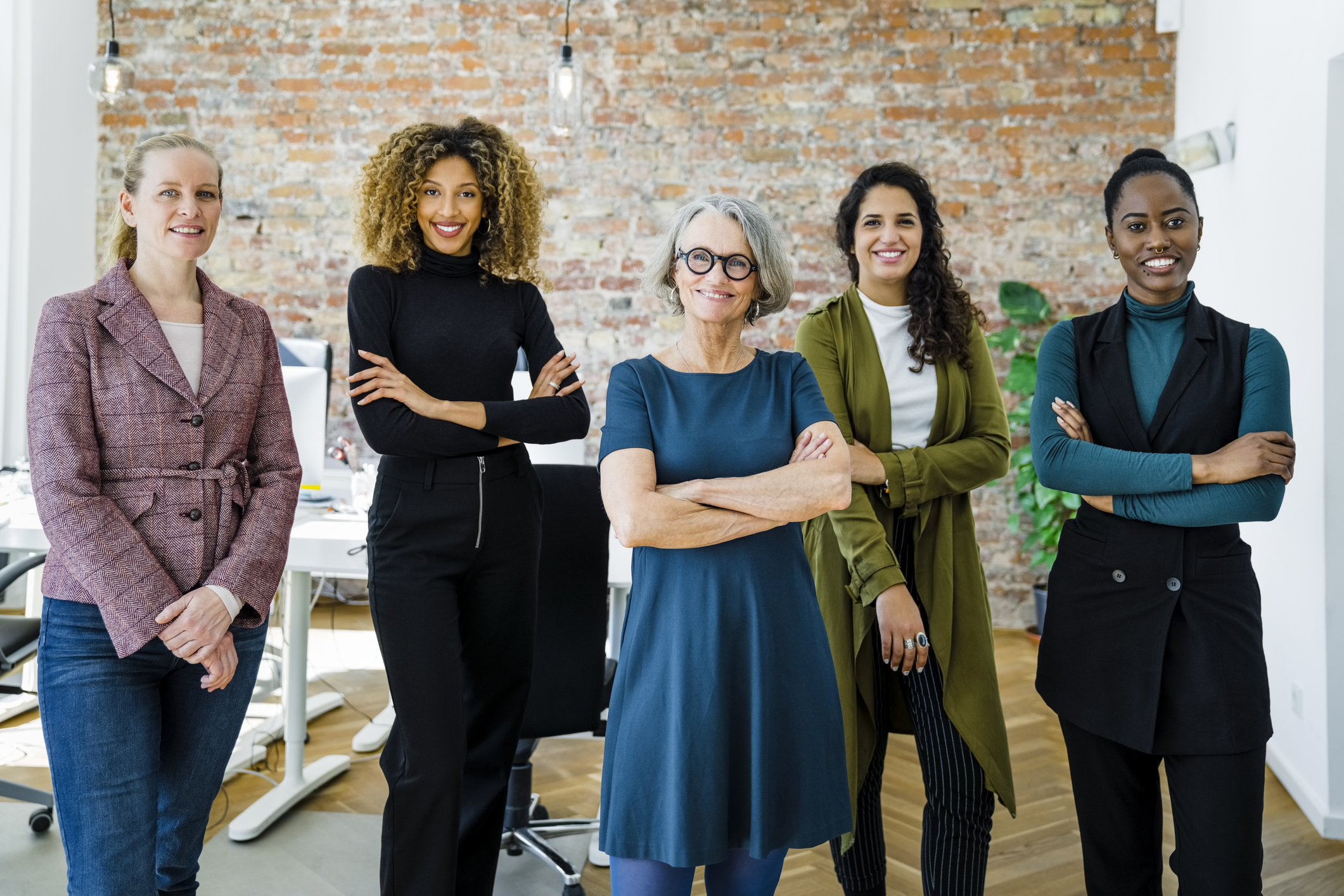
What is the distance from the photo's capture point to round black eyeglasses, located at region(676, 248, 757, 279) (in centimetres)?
164

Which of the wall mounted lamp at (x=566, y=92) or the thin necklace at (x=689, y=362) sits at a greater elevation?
the wall mounted lamp at (x=566, y=92)

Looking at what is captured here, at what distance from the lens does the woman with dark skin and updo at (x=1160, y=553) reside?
172 centimetres

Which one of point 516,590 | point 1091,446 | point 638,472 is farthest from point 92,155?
point 1091,446

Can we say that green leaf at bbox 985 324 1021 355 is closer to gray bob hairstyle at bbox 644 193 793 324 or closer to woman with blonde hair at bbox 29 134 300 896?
gray bob hairstyle at bbox 644 193 793 324

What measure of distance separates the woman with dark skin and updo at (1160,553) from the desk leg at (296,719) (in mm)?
2244

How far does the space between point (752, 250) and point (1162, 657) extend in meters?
1.05

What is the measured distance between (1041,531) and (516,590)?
11.9 feet

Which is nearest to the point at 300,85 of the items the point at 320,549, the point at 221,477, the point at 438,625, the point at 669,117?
the point at 669,117

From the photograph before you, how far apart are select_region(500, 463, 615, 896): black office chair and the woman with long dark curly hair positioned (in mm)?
610

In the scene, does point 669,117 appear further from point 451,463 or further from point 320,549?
point 451,463

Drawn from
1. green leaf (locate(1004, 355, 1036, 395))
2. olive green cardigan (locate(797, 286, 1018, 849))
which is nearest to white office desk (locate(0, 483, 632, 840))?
olive green cardigan (locate(797, 286, 1018, 849))

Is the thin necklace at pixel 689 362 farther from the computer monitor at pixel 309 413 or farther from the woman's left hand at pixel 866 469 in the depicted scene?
the computer monitor at pixel 309 413

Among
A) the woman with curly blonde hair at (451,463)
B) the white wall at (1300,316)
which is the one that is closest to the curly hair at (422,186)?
the woman with curly blonde hair at (451,463)

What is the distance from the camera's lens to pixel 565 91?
432cm
